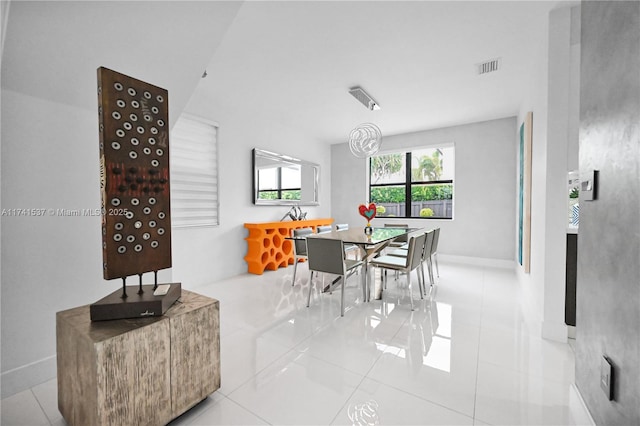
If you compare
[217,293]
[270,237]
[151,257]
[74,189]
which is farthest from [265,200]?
[151,257]

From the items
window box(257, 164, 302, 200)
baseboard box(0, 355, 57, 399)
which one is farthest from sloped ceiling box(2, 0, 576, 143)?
baseboard box(0, 355, 57, 399)

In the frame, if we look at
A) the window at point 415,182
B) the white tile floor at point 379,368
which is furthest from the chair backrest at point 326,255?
the window at point 415,182

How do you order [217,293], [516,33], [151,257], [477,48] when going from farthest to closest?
[217,293]
[477,48]
[516,33]
[151,257]

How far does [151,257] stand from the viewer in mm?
1387

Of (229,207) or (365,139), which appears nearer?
(365,139)

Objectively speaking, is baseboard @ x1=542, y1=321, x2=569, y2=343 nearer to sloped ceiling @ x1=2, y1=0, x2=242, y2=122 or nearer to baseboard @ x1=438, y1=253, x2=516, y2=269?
baseboard @ x1=438, y1=253, x2=516, y2=269

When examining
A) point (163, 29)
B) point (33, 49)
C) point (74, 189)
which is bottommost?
point (74, 189)

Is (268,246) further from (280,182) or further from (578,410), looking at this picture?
(578,410)

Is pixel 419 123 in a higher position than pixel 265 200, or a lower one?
higher

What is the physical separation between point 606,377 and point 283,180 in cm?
483

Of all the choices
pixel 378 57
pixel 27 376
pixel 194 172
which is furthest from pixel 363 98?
pixel 27 376

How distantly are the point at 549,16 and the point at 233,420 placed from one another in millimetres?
3677

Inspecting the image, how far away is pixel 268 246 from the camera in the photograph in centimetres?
465

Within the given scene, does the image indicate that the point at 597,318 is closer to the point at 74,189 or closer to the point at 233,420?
the point at 233,420
